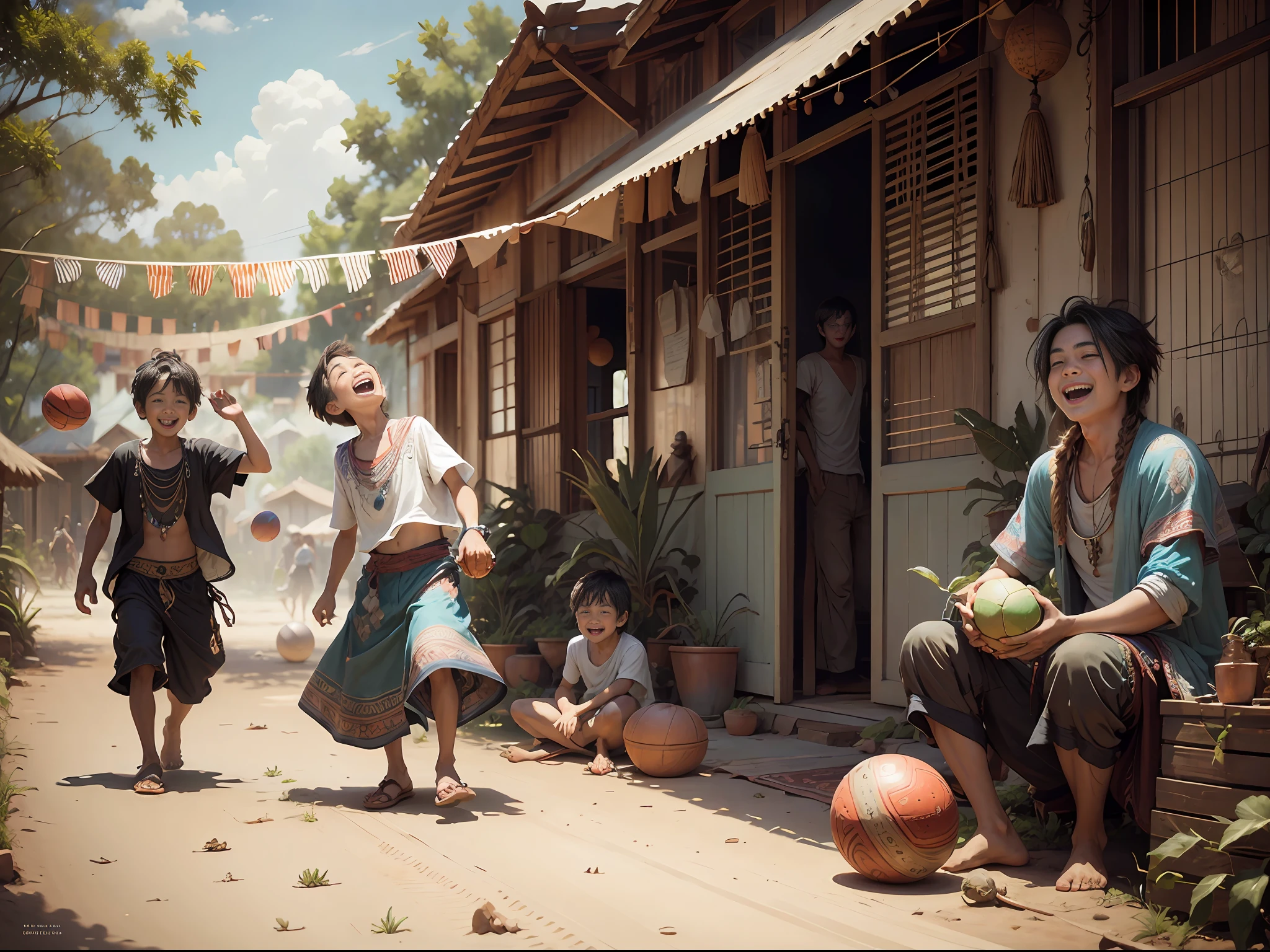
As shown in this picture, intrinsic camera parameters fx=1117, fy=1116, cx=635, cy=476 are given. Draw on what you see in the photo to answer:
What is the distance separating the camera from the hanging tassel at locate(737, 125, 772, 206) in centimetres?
660

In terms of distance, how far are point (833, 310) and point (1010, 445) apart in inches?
103

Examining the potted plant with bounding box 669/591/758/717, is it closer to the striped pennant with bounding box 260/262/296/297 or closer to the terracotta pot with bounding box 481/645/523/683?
the terracotta pot with bounding box 481/645/523/683

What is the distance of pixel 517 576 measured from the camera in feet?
29.8

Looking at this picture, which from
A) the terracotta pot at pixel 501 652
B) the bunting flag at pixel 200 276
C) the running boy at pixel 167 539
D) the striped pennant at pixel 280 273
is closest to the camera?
the running boy at pixel 167 539

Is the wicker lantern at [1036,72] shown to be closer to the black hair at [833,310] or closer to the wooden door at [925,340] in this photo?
the wooden door at [925,340]

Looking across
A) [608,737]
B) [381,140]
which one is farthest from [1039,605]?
[381,140]

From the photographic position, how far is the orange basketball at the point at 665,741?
5.04 m

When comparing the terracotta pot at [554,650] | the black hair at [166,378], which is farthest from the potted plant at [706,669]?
the black hair at [166,378]

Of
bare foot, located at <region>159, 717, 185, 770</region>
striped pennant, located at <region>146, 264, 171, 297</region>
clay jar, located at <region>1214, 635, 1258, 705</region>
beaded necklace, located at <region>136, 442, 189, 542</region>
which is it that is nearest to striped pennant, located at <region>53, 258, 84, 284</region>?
striped pennant, located at <region>146, 264, 171, 297</region>

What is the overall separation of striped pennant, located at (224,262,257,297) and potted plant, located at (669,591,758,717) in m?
5.22

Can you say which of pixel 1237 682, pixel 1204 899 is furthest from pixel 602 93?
Answer: pixel 1204 899

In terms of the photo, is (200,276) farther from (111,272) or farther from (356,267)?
(356,267)

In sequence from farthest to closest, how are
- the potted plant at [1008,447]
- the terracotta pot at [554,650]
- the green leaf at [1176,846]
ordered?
the terracotta pot at [554,650] < the potted plant at [1008,447] < the green leaf at [1176,846]

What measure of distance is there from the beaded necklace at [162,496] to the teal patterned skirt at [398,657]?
971 mm
